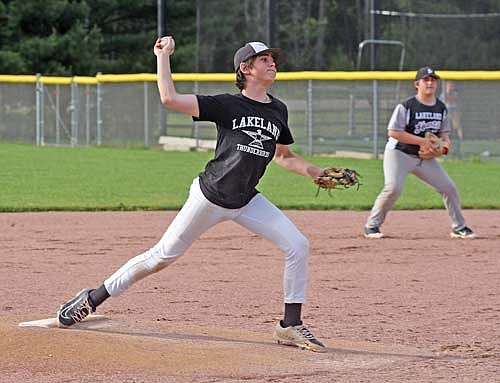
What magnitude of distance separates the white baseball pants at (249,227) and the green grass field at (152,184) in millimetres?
8039

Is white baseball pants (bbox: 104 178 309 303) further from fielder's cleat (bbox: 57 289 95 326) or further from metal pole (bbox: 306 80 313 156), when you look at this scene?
metal pole (bbox: 306 80 313 156)

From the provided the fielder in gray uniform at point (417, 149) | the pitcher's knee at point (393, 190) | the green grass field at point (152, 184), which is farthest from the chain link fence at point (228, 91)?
the pitcher's knee at point (393, 190)

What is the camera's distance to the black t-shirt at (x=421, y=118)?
11641 millimetres

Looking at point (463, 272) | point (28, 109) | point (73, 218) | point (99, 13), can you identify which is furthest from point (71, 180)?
point (99, 13)

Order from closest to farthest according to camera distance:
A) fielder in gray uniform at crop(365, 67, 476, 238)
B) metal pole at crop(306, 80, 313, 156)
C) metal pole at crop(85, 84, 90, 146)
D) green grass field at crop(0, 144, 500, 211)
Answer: fielder in gray uniform at crop(365, 67, 476, 238)
green grass field at crop(0, 144, 500, 211)
metal pole at crop(306, 80, 313, 156)
metal pole at crop(85, 84, 90, 146)

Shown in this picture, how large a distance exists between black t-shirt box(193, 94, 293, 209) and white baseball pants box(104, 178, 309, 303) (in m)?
0.07

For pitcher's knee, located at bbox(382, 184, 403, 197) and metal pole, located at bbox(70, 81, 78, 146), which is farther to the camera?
metal pole, located at bbox(70, 81, 78, 146)

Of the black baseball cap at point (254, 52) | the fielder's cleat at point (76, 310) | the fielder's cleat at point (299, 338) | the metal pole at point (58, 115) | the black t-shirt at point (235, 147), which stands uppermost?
the black baseball cap at point (254, 52)

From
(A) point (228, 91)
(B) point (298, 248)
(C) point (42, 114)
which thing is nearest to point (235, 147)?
(B) point (298, 248)

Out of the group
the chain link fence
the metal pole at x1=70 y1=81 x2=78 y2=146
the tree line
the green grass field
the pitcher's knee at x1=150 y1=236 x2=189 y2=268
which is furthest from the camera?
the metal pole at x1=70 y1=81 x2=78 y2=146

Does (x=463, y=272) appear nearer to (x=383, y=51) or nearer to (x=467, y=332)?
(x=467, y=332)

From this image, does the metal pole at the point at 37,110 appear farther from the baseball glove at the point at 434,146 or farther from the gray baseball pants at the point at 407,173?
the baseball glove at the point at 434,146

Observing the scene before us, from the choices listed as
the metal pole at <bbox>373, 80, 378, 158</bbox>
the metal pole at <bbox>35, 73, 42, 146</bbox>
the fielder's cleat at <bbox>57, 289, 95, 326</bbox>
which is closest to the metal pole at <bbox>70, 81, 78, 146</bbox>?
the metal pole at <bbox>35, 73, 42, 146</bbox>

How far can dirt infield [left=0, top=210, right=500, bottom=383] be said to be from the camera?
19.7 feet
